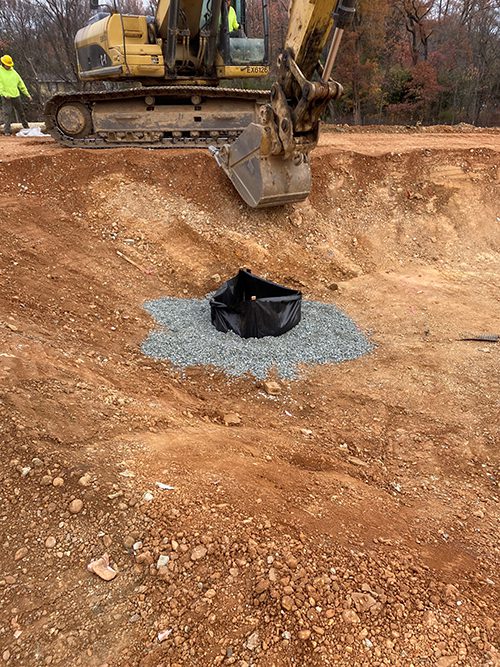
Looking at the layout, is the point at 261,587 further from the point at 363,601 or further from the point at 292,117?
the point at 292,117

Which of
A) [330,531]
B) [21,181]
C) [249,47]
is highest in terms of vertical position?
[249,47]

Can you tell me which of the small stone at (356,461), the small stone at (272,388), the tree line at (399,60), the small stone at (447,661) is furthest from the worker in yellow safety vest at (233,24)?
the tree line at (399,60)

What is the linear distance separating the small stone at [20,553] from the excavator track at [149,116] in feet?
27.2

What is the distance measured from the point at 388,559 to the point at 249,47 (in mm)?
9332

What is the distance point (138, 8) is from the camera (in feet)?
78.3

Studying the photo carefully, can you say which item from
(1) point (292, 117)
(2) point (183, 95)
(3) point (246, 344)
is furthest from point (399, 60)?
(3) point (246, 344)

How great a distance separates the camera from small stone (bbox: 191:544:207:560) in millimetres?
2545

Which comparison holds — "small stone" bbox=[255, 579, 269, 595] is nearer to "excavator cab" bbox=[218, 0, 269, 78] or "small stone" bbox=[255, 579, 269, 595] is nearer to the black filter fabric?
the black filter fabric

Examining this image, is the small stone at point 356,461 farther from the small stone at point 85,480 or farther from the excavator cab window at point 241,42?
the excavator cab window at point 241,42

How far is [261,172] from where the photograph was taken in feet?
24.5

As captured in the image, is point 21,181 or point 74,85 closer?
point 21,181

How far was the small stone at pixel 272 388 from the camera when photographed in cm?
498

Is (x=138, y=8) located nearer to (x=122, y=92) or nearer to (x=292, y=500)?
(x=122, y=92)

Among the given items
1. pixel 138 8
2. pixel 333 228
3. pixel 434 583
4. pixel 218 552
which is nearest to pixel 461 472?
pixel 434 583
